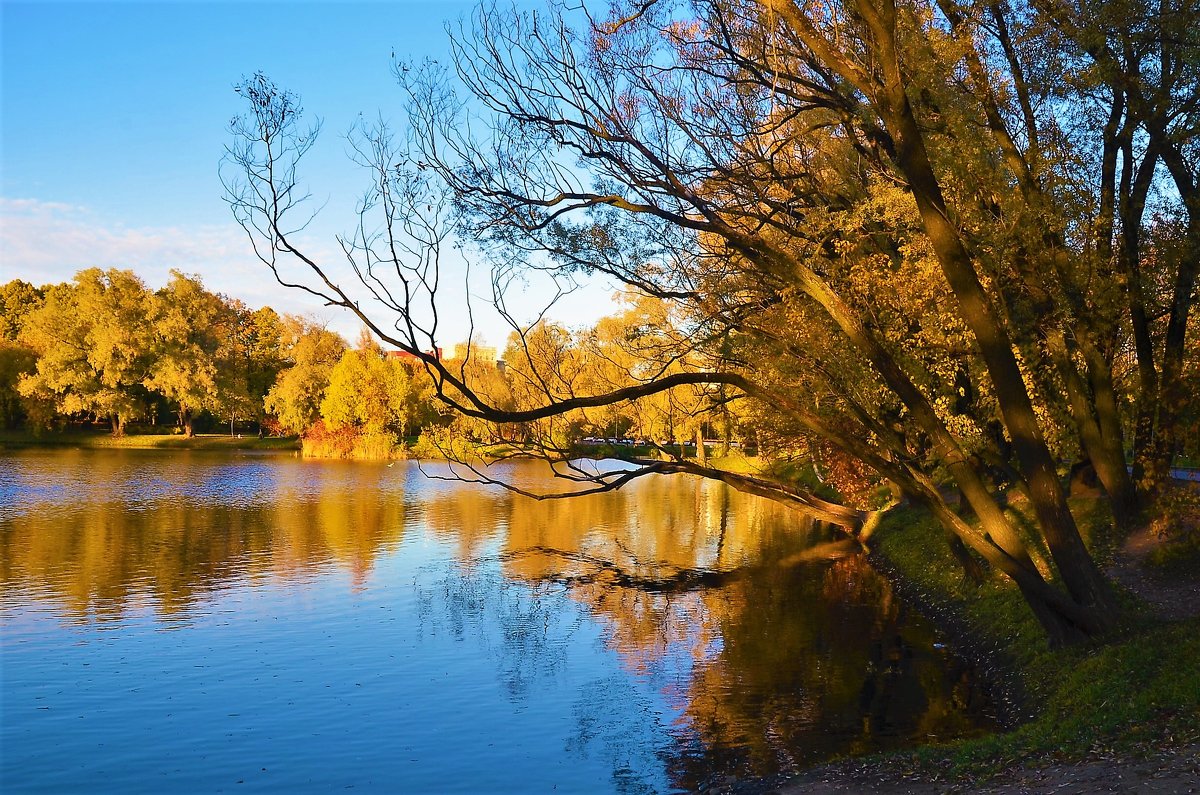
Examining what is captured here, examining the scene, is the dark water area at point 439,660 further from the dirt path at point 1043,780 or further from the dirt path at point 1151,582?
the dirt path at point 1151,582

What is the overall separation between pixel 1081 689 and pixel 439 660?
1097cm

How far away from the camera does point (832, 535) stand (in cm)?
3588

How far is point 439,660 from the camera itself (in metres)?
17.1

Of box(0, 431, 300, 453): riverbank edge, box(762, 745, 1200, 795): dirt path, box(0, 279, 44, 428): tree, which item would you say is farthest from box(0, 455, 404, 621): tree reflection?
box(0, 279, 44, 428): tree

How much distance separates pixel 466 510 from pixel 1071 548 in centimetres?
3092

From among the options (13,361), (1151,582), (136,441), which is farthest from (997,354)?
(13,361)

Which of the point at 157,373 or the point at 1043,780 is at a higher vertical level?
the point at 157,373

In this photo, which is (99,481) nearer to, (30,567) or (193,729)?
(30,567)

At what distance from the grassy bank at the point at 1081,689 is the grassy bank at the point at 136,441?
7288 centimetres

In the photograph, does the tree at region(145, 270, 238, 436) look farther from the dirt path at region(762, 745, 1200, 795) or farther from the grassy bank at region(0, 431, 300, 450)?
the dirt path at region(762, 745, 1200, 795)

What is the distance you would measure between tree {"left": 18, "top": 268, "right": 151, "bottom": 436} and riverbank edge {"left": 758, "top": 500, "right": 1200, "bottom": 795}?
76864 millimetres

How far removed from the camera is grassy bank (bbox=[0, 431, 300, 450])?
7412cm

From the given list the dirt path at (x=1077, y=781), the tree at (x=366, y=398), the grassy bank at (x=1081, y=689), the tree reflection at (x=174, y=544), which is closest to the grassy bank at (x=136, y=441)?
the tree at (x=366, y=398)

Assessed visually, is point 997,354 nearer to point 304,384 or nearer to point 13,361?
point 304,384
